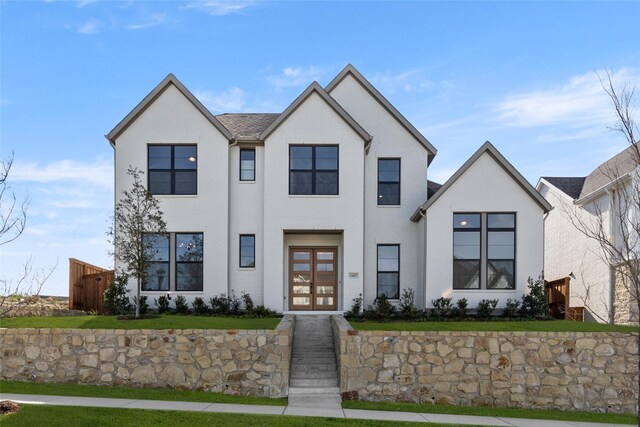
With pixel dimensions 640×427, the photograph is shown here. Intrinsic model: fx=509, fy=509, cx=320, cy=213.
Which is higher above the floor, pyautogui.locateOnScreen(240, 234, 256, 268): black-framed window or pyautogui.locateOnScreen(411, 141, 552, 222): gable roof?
pyautogui.locateOnScreen(411, 141, 552, 222): gable roof

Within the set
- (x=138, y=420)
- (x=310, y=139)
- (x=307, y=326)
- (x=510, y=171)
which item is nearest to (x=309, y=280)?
(x=307, y=326)

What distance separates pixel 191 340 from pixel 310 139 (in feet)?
29.0

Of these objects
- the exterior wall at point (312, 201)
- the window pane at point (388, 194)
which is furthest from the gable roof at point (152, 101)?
the window pane at point (388, 194)

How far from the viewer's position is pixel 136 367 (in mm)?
12945

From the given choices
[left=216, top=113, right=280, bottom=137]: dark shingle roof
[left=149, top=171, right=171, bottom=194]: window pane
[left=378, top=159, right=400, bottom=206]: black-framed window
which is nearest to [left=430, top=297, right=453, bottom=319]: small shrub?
[left=378, top=159, right=400, bottom=206]: black-framed window

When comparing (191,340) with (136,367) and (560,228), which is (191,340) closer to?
(136,367)

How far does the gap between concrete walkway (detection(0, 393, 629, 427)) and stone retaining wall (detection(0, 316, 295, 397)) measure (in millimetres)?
1671

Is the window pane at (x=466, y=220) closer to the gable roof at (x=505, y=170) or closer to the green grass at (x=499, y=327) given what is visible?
the gable roof at (x=505, y=170)

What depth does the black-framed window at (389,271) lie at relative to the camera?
64.6 feet

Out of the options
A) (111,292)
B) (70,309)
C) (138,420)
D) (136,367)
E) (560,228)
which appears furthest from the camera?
(560,228)

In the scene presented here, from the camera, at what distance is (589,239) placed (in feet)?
73.6

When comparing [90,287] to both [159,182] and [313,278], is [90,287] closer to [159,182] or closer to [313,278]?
[159,182]

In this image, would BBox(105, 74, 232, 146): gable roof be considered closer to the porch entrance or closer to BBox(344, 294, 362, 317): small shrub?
the porch entrance

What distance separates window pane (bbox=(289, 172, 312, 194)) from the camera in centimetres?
1888
